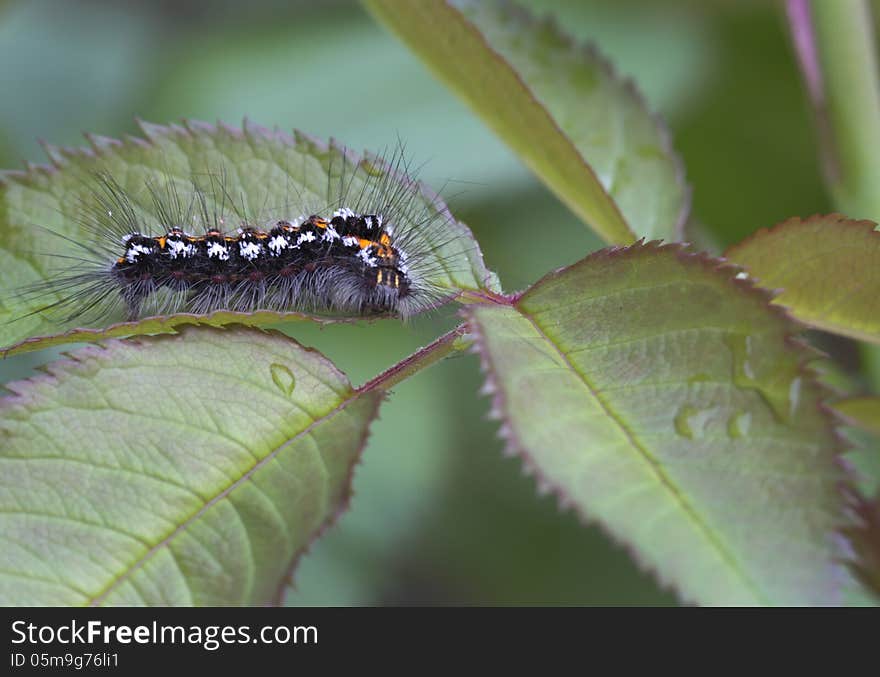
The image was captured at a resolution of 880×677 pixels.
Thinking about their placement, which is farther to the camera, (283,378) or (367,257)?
(367,257)

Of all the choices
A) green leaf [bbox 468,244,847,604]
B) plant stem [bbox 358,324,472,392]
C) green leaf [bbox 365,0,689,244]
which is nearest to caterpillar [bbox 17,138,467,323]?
green leaf [bbox 365,0,689,244]

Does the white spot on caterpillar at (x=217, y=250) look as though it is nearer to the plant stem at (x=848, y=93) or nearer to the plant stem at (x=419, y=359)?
the plant stem at (x=419, y=359)

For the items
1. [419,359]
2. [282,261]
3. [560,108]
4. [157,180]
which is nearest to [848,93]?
[560,108]

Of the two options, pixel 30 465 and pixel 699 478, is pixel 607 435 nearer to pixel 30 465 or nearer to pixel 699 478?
pixel 699 478

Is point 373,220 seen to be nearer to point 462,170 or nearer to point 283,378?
point 283,378

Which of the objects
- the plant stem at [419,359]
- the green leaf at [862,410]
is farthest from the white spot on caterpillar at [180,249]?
the green leaf at [862,410]

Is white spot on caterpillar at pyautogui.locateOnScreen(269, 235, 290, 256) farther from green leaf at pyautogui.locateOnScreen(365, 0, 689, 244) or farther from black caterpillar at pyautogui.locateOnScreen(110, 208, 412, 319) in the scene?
green leaf at pyautogui.locateOnScreen(365, 0, 689, 244)
